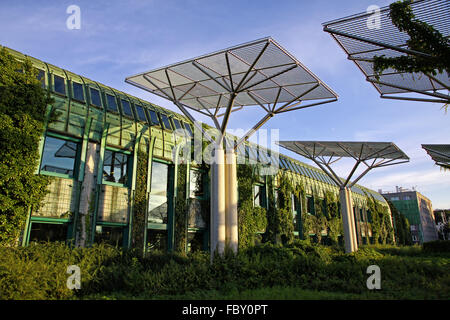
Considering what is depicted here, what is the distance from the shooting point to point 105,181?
1859 cm

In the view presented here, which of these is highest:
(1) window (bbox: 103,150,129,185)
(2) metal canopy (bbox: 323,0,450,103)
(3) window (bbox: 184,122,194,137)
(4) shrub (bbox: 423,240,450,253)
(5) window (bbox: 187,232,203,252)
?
(3) window (bbox: 184,122,194,137)

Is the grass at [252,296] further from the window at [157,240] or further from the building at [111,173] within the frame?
the window at [157,240]

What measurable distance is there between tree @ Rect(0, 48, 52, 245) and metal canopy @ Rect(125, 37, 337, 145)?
585 centimetres

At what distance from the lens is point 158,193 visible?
70.4 ft

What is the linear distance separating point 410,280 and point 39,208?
16.6 metres

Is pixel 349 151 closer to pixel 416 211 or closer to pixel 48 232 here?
pixel 48 232

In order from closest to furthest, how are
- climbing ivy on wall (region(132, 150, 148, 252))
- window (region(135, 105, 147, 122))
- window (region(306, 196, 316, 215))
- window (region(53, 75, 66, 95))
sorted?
window (region(53, 75, 66, 95))
climbing ivy on wall (region(132, 150, 148, 252))
window (region(135, 105, 147, 122))
window (region(306, 196, 316, 215))

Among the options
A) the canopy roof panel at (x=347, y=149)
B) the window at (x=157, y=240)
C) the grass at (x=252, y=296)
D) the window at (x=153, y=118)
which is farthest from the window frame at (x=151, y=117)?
the canopy roof panel at (x=347, y=149)

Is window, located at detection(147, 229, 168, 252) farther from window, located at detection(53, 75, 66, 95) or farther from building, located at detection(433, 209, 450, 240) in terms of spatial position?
building, located at detection(433, 209, 450, 240)

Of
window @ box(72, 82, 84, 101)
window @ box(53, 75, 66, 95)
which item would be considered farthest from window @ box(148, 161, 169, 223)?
window @ box(53, 75, 66, 95)

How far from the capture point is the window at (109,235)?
17.7 meters

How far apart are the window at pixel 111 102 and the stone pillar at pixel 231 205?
792cm

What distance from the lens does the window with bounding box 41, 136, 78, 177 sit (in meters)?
16.3
